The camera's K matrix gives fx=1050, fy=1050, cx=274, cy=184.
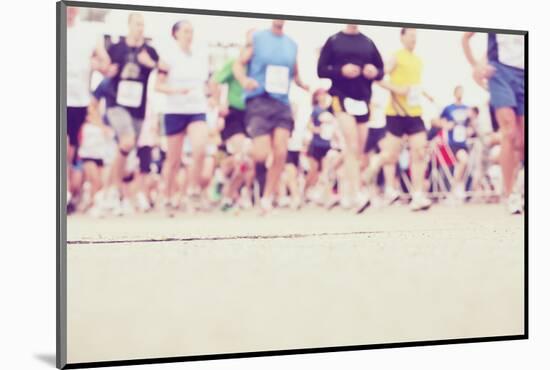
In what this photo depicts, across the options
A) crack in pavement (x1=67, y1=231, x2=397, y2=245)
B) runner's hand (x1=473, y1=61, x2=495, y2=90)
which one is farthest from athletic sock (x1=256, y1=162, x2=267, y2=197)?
runner's hand (x1=473, y1=61, x2=495, y2=90)

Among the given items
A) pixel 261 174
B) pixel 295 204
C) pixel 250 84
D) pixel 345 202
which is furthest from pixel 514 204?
pixel 250 84

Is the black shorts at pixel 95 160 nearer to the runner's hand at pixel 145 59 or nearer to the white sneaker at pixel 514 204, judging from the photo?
the runner's hand at pixel 145 59

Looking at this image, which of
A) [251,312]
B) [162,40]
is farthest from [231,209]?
[162,40]

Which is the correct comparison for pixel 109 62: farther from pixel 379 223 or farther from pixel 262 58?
pixel 379 223

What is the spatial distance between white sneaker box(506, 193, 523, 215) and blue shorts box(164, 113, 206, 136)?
2071mm

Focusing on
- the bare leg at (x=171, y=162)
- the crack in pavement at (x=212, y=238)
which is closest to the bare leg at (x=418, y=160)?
the crack in pavement at (x=212, y=238)

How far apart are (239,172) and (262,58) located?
66 cm

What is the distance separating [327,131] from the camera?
607 centimetres

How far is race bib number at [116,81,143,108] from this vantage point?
5660 mm

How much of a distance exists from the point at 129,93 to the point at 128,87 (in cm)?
3

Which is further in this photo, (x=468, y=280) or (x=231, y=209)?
(x=468, y=280)

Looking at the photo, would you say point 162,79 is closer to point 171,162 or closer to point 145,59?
point 145,59

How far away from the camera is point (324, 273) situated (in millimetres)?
6012

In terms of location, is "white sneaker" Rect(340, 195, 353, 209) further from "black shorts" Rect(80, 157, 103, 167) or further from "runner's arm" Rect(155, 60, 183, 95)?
"black shorts" Rect(80, 157, 103, 167)
